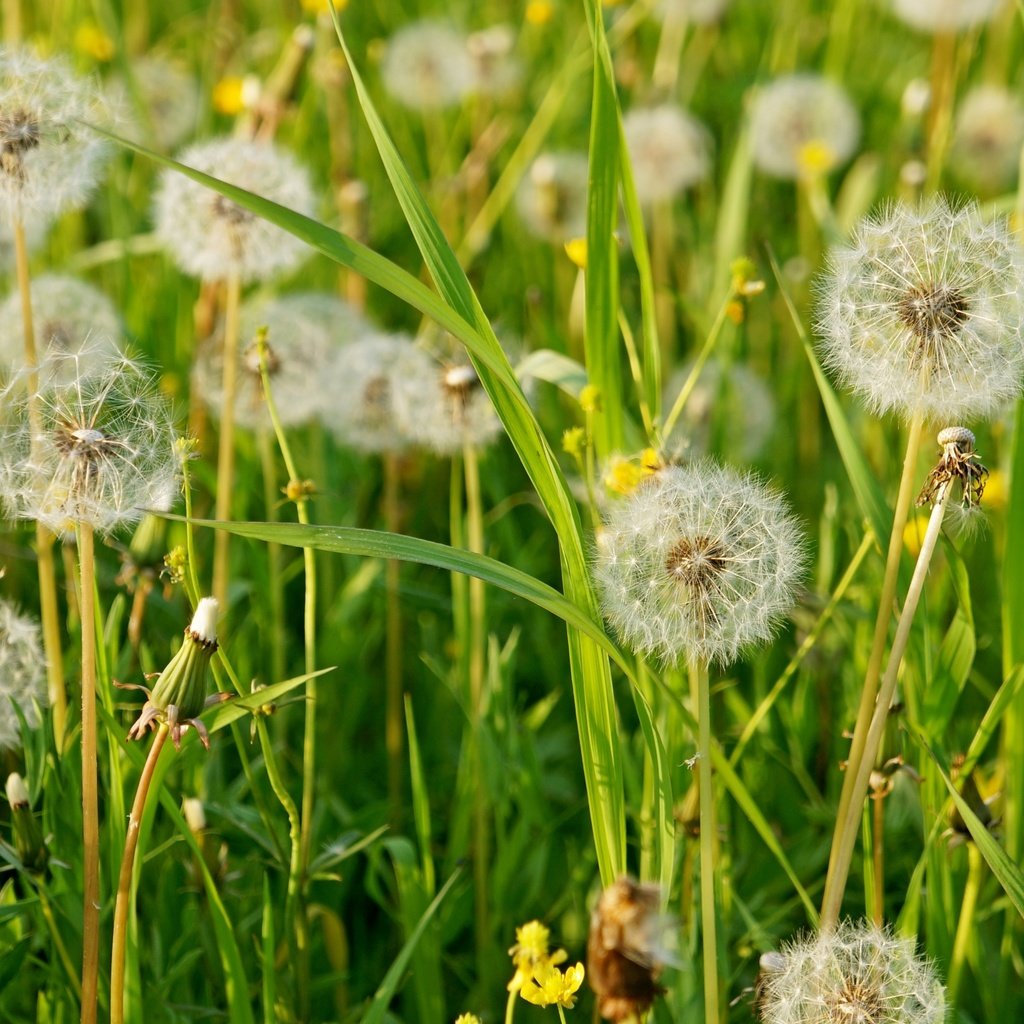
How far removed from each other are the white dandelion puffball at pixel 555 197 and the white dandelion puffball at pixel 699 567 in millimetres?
1916

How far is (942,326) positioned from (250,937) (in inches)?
52.0

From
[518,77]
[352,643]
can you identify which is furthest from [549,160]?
[352,643]

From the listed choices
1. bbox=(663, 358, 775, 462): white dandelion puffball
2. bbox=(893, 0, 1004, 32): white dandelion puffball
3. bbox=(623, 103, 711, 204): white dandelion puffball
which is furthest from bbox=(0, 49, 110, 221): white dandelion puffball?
bbox=(893, 0, 1004, 32): white dandelion puffball

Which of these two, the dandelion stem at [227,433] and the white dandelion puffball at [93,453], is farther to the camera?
the dandelion stem at [227,433]

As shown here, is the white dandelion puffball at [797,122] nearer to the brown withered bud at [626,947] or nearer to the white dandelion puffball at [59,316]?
the white dandelion puffball at [59,316]

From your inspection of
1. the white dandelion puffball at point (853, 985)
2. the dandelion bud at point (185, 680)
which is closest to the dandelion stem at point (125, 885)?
the dandelion bud at point (185, 680)

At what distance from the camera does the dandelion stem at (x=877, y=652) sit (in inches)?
57.5

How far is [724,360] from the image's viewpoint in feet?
8.65

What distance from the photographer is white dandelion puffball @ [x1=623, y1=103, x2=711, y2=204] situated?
3891 mm

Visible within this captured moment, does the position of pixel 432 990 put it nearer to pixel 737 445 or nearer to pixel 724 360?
pixel 724 360

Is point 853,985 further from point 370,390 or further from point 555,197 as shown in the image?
point 555,197

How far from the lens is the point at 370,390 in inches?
107

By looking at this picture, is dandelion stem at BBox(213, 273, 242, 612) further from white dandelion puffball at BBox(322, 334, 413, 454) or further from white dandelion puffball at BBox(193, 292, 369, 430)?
white dandelion puffball at BBox(322, 334, 413, 454)

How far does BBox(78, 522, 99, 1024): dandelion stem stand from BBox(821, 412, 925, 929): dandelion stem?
84cm
